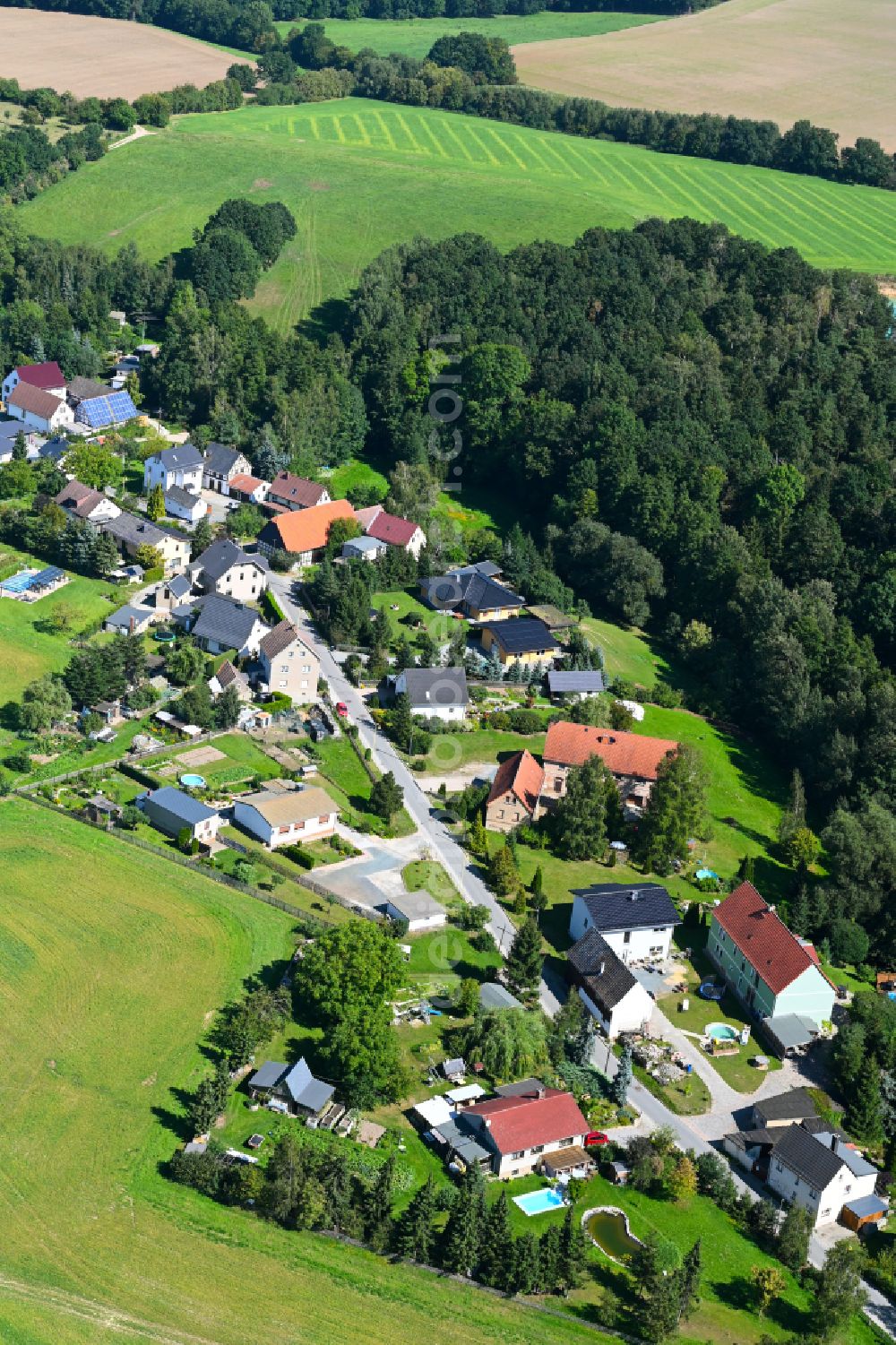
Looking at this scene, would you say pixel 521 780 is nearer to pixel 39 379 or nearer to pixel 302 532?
pixel 302 532

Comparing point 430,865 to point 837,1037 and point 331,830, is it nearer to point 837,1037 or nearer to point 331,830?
point 331,830

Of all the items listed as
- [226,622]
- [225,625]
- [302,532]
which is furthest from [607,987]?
[302,532]

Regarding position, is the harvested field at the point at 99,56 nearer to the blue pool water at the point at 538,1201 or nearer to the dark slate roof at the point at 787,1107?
the dark slate roof at the point at 787,1107

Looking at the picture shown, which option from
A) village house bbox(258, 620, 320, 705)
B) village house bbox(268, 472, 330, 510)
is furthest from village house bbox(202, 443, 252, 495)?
village house bbox(258, 620, 320, 705)

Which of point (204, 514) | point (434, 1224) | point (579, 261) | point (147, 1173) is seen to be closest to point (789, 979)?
point (434, 1224)

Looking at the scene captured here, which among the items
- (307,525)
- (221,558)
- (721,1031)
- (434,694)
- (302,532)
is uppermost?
(307,525)

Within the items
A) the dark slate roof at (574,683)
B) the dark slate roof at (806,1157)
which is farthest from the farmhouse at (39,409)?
the dark slate roof at (806,1157)

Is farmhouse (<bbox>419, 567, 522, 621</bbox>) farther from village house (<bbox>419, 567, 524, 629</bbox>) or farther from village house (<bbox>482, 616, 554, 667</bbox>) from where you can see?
village house (<bbox>482, 616, 554, 667</bbox>)
